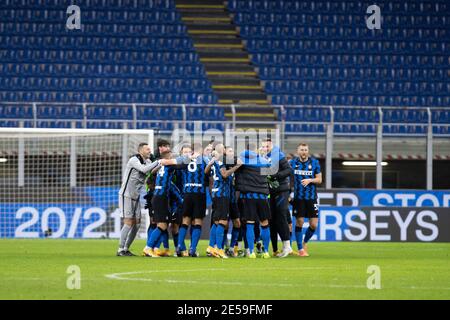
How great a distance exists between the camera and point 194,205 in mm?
15180

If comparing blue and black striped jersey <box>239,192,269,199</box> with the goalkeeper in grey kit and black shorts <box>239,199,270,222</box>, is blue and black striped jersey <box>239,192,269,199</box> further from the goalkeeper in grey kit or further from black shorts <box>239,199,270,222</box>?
the goalkeeper in grey kit

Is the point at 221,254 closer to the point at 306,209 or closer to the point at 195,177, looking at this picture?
the point at 195,177

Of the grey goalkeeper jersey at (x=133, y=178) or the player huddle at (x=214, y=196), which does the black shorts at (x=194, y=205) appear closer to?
the player huddle at (x=214, y=196)

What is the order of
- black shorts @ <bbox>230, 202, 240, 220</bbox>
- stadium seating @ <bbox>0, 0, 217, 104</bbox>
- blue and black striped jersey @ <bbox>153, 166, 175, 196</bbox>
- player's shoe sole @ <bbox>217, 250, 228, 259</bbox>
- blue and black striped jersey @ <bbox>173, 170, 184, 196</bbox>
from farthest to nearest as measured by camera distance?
stadium seating @ <bbox>0, 0, 217, 104</bbox>
blue and black striped jersey @ <bbox>173, 170, 184, 196</bbox>
black shorts @ <bbox>230, 202, 240, 220</bbox>
blue and black striped jersey @ <bbox>153, 166, 175, 196</bbox>
player's shoe sole @ <bbox>217, 250, 228, 259</bbox>

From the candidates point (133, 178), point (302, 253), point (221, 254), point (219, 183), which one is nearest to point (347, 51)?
point (302, 253)

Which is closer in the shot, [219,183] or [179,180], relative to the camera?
[219,183]

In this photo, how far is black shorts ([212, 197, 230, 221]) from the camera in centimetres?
1489

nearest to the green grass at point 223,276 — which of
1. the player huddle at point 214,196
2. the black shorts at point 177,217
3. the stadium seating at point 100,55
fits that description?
the player huddle at point 214,196

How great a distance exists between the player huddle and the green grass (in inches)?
25.6

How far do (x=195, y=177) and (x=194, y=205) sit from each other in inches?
16.7

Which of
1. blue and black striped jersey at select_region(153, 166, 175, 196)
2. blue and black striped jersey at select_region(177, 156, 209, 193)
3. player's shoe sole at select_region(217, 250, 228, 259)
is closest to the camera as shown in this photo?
player's shoe sole at select_region(217, 250, 228, 259)

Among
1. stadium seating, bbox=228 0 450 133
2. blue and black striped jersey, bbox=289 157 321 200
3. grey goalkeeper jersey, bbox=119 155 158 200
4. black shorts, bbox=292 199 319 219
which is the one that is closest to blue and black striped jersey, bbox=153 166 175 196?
grey goalkeeper jersey, bbox=119 155 158 200

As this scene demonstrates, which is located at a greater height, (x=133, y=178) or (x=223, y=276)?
(x=133, y=178)

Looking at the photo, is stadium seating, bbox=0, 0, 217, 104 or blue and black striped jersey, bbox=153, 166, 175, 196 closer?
blue and black striped jersey, bbox=153, 166, 175, 196
